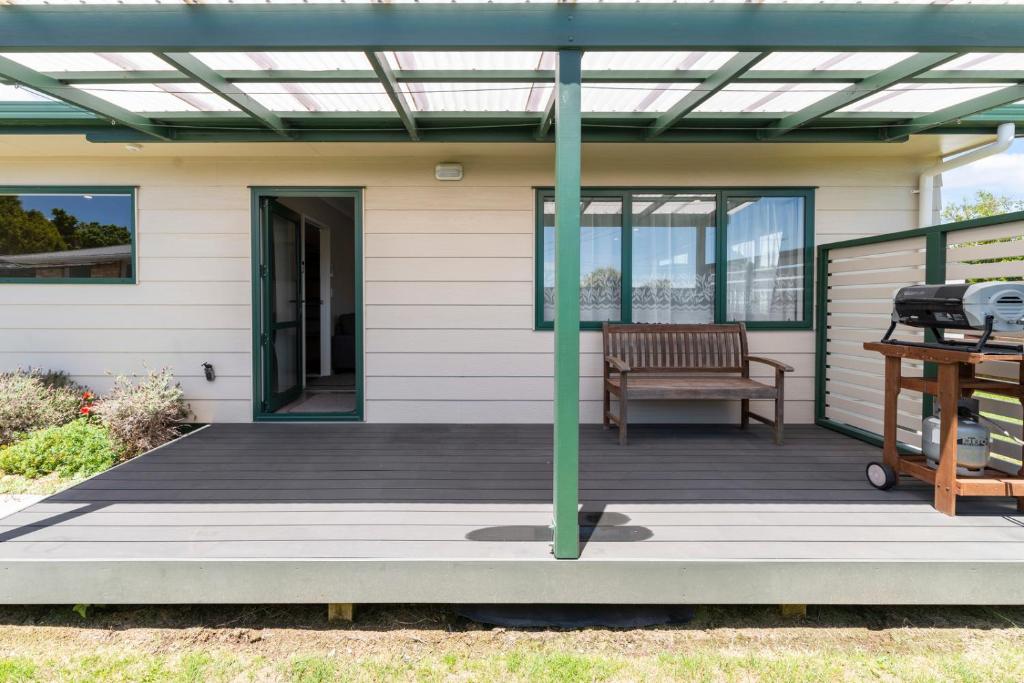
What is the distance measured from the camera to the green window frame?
4.70 m

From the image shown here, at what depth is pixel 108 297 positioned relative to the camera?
15.6 ft

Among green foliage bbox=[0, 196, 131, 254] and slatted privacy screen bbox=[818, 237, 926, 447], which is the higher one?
green foliage bbox=[0, 196, 131, 254]

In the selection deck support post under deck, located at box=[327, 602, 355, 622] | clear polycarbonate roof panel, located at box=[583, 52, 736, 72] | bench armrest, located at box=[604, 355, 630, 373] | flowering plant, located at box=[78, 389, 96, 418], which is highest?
clear polycarbonate roof panel, located at box=[583, 52, 736, 72]

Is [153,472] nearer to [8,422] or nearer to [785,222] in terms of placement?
[8,422]

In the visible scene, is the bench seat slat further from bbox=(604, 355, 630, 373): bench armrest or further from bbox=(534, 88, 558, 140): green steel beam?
bbox=(534, 88, 558, 140): green steel beam

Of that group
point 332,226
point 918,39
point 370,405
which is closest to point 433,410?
point 370,405

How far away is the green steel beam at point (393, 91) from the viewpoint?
2859 mm

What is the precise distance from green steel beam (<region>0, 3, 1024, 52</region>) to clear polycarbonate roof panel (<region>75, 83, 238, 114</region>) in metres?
1.02

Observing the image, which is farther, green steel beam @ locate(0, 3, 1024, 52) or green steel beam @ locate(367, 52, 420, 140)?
green steel beam @ locate(367, 52, 420, 140)

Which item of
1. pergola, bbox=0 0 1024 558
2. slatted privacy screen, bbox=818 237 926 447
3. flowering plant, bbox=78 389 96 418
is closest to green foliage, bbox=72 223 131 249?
pergola, bbox=0 0 1024 558

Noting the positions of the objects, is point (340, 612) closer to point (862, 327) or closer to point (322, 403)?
point (322, 403)

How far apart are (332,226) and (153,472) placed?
592cm

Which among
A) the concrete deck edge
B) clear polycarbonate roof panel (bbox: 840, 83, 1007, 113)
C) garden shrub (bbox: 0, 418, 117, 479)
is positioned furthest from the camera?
garden shrub (bbox: 0, 418, 117, 479)

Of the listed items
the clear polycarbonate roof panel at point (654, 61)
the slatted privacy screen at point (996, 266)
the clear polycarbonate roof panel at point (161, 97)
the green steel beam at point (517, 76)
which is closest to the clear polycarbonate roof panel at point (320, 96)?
the green steel beam at point (517, 76)
